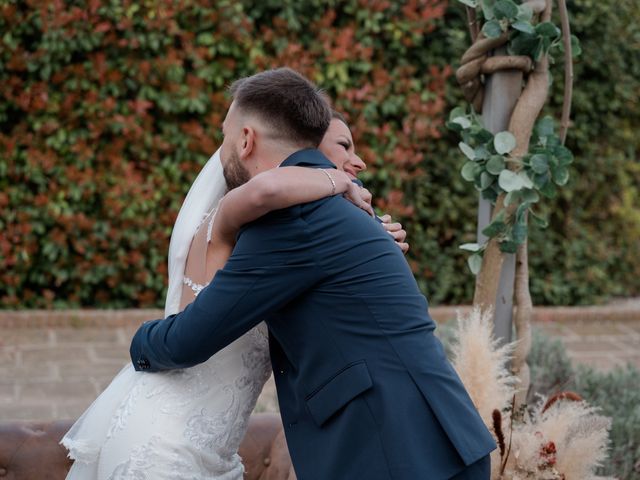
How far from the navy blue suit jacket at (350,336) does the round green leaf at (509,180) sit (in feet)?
3.59

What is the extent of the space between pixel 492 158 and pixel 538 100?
0.24 m

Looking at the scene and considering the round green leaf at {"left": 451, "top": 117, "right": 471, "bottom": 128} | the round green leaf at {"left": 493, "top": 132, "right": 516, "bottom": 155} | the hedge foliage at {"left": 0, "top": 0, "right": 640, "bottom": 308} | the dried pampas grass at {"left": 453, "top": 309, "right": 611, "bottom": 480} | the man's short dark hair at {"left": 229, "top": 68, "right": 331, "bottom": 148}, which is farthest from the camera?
the hedge foliage at {"left": 0, "top": 0, "right": 640, "bottom": 308}

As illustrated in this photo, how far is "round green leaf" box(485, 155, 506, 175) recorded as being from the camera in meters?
3.18

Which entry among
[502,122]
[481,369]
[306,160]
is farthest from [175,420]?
[502,122]

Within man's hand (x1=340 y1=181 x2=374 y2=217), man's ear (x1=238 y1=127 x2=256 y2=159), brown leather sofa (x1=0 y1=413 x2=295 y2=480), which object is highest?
man's ear (x1=238 y1=127 x2=256 y2=159)

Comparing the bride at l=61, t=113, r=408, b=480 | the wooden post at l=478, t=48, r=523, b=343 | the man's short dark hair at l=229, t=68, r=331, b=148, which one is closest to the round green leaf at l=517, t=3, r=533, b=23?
the wooden post at l=478, t=48, r=523, b=343

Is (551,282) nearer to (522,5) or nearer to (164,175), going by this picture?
(164,175)

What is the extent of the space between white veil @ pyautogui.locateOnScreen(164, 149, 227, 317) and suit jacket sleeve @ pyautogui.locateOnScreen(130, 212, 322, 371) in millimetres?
314

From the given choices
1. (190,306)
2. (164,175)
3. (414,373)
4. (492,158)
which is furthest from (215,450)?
(164,175)

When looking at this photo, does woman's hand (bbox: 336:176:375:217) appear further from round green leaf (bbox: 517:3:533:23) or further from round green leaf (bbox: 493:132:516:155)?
round green leaf (bbox: 517:3:533:23)

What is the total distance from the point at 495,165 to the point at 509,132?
117mm

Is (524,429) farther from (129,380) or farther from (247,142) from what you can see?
(247,142)

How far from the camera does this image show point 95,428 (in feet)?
8.10

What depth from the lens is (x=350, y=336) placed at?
2078 millimetres
